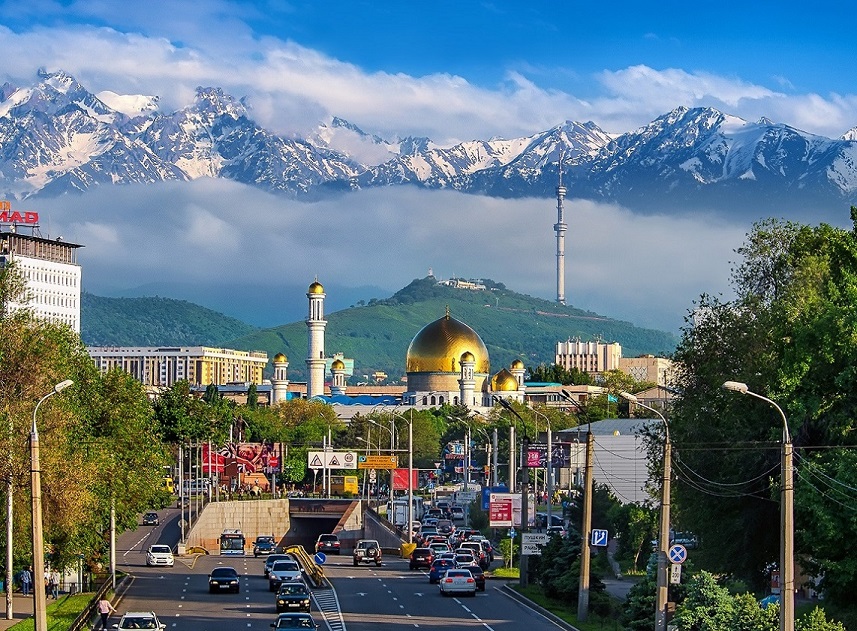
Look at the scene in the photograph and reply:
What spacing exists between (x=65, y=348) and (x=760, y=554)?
2811 cm

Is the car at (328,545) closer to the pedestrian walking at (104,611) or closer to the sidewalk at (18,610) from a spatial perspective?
the sidewalk at (18,610)

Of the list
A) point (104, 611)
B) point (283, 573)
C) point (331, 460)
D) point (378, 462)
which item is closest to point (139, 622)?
point (104, 611)

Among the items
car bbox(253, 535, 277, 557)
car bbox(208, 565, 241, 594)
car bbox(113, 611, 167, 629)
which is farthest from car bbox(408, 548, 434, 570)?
car bbox(113, 611, 167, 629)

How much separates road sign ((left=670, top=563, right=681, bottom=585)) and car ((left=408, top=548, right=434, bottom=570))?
127ft

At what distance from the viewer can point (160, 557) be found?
90.1 metres

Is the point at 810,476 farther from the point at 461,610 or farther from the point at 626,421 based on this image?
the point at 626,421

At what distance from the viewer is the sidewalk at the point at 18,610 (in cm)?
5453

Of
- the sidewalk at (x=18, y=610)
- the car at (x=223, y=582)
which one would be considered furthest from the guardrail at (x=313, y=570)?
the sidewalk at (x=18, y=610)

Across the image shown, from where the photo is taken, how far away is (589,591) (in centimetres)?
5812

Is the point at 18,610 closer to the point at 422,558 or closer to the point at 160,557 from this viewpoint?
the point at 422,558

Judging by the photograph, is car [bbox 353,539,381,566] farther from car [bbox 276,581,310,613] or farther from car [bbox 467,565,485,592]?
car [bbox 276,581,310,613]

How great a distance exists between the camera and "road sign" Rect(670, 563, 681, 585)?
4559 cm

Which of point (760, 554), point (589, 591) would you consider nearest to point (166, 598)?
point (589, 591)

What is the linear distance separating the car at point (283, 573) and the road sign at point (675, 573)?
80.3 ft
